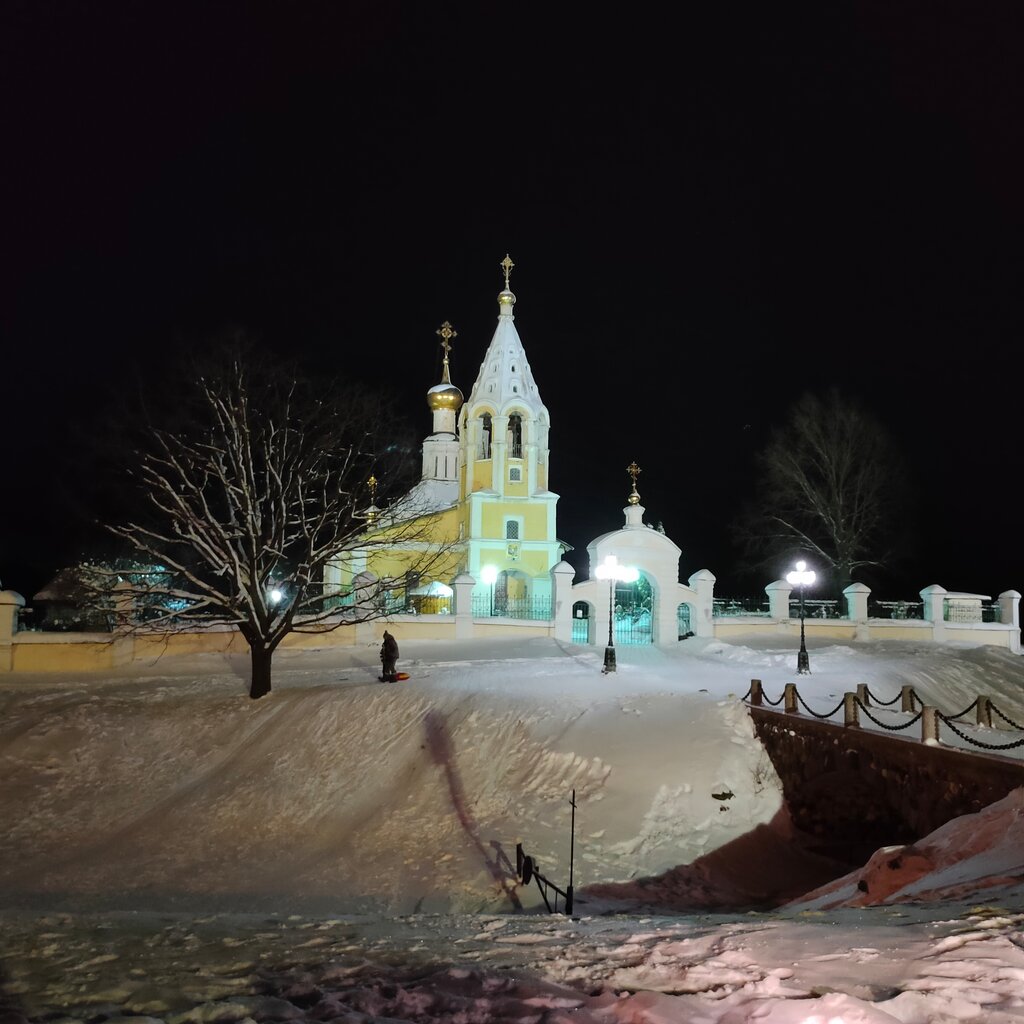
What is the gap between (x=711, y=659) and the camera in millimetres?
25297

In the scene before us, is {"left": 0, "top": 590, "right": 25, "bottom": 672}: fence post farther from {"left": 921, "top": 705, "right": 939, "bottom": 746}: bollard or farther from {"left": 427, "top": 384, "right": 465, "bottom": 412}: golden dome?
{"left": 427, "top": 384, "right": 465, "bottom": 412}: golden dome

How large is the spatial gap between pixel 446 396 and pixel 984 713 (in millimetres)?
37537

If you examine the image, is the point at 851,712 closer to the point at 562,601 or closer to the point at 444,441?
the point at 562,601

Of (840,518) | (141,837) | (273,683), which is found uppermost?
(840,518)

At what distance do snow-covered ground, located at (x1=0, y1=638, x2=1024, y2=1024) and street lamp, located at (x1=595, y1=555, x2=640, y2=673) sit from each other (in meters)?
1.07

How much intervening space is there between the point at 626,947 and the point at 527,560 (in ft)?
111

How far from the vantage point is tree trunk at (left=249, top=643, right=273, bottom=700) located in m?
18.9

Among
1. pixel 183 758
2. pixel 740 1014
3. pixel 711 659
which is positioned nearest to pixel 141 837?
pixel 183 758

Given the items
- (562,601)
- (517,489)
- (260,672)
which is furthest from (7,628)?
(517,489)

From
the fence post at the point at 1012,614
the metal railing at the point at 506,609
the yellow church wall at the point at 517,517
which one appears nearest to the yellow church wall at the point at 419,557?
the yellow church wall at the point at 517,517

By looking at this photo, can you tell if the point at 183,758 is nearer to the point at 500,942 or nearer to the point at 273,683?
the point at 273,683

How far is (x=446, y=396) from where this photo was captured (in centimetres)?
4778

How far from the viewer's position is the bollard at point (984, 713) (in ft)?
43.3

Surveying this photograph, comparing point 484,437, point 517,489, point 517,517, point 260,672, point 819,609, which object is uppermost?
point 484,437
